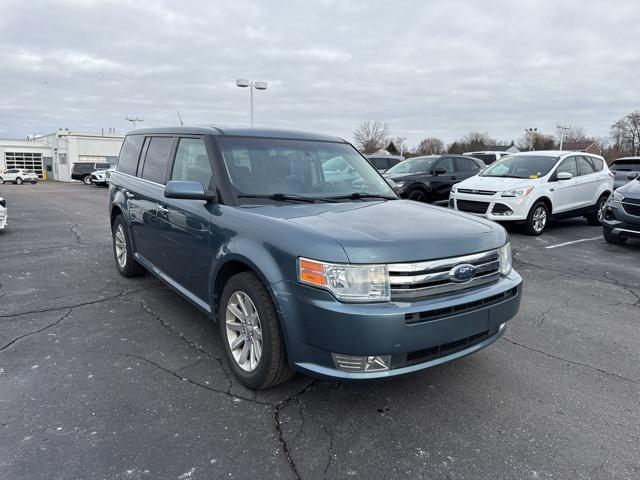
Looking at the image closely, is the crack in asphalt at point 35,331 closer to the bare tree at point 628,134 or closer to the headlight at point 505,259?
the headlight at point 505,259

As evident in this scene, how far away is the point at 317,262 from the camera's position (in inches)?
102

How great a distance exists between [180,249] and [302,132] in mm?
1592

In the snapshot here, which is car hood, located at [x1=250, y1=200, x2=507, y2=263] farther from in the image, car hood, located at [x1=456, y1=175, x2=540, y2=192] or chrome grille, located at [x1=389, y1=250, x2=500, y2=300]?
car hood, located at [x1=456, y1=175, x2=540, y2=192]

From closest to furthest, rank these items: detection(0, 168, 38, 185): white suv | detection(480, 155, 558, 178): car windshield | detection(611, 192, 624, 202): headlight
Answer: detection(611, 192, 624, 202): headlight < detection(480, 155, 558, 178): car windshield < detection(0, 168, 38, 185): white suv

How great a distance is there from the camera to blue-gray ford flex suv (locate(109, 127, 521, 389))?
2.57 metres

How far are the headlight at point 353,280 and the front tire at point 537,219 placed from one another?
797 cm

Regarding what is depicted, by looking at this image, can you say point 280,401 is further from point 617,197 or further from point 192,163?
point 617,197

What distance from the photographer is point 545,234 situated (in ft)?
33.0

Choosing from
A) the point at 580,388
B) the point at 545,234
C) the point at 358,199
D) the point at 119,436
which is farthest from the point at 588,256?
the point at 119,436

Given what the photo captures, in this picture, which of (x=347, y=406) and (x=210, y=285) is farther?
(x=210, y=285)

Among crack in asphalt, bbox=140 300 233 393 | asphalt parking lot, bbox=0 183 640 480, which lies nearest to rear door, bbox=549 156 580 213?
asphalt parking lot, bbox=0 183 640 480

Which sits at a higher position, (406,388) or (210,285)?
(210,285)

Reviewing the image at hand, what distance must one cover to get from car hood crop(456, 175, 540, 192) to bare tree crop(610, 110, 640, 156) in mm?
69254

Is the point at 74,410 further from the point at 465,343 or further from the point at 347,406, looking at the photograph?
the point at 465,343
